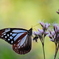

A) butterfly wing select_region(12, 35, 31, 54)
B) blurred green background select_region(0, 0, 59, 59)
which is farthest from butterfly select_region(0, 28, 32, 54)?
blurred green background select_region(0, 0, 59, 59)

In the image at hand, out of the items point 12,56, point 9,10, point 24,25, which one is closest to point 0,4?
point 9,10

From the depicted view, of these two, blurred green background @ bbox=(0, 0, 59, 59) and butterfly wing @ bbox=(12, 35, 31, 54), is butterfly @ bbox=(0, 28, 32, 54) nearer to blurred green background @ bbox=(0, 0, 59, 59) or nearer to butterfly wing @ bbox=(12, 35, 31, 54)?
butterfly wing @ bbox=(12, 35, 31, 54)

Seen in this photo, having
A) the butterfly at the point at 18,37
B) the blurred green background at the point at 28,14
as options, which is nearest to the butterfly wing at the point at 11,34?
the butterfly at the point at 18,37

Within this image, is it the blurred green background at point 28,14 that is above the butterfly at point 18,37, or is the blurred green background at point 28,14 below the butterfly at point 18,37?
above

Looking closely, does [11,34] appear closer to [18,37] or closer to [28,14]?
[18,37]

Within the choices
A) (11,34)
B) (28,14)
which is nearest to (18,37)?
(11,34)

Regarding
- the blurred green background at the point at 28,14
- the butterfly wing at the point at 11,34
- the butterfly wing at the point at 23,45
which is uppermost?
the blurred green background at the point at 28,14

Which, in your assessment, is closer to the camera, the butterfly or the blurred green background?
the butterfly

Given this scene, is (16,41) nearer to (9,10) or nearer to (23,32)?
(23,32)

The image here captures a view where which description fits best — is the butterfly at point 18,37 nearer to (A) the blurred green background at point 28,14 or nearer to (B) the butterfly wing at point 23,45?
(B) the butterfly wing at point 23,45
